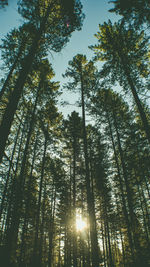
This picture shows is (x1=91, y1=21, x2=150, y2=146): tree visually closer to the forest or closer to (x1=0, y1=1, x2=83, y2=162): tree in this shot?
the forest

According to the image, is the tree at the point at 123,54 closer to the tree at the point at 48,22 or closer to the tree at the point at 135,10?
the tree at the point at 135,10

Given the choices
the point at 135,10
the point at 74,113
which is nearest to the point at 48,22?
the point at 135,10

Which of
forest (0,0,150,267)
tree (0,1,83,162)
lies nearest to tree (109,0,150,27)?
forest (0,0,150,267)

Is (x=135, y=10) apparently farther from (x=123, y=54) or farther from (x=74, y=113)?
(x=74, y=113)

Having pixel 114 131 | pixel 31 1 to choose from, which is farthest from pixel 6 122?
pixel 114 131

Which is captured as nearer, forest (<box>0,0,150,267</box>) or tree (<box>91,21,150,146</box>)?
forest (<box>0,0,150,267</box>)

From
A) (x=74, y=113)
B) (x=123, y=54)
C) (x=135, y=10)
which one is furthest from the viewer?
(x=74, y=113)

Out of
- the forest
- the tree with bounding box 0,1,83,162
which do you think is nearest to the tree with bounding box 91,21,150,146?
the forest

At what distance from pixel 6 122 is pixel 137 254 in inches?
401

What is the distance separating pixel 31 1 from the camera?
23.0 feet

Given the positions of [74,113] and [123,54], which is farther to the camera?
[74,113]

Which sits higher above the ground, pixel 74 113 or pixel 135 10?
pixel 74 113

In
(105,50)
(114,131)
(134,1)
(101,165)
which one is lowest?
(101,165)

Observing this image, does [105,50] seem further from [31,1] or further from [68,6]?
[31,1]
